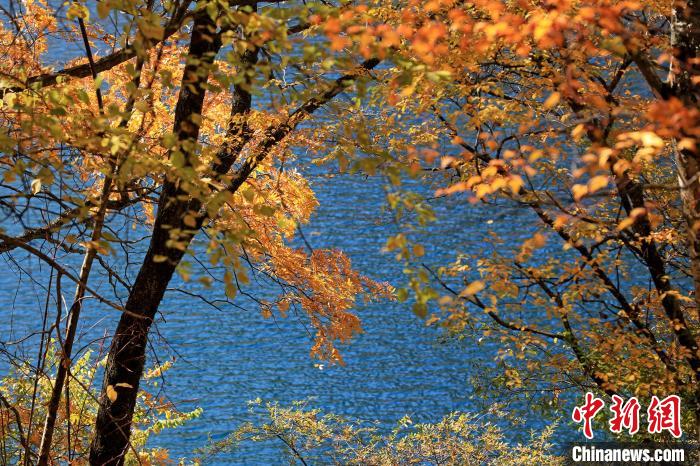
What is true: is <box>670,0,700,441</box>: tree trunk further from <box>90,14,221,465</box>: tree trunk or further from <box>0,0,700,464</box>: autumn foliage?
<box>90,14,221,465</box>: tree trunk

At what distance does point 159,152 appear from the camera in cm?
522

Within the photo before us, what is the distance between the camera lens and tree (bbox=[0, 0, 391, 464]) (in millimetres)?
2422

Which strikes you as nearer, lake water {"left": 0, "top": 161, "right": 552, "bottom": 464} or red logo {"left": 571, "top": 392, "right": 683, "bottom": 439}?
red logo {"left": 571, "top": 392, "right": 683, "bottom": 439}

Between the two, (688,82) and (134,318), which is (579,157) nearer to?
(688,82)

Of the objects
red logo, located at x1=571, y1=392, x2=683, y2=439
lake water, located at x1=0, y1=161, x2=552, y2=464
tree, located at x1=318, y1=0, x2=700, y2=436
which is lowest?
red logo, located at x1=571, y1=392, x2=683, y2=439

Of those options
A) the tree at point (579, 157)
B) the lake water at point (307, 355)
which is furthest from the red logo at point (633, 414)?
the lake water at point (307, 355)

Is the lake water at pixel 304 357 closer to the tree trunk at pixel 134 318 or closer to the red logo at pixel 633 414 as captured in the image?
the red logo at pixel 633 414

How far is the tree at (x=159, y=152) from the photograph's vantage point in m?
2.42

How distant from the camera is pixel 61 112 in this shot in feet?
8.18

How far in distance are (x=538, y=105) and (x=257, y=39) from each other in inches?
121

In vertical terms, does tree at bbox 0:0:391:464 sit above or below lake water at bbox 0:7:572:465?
below

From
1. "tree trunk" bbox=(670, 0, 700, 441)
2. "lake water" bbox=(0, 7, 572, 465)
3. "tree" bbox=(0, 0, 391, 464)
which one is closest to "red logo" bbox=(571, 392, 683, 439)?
"tree trunk" bbox=(670, 0, 700, 441)

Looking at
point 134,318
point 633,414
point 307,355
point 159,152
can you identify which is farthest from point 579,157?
point 307,355

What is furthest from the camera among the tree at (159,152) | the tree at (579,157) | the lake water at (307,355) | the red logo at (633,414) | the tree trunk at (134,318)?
the lake water at (307,355)
